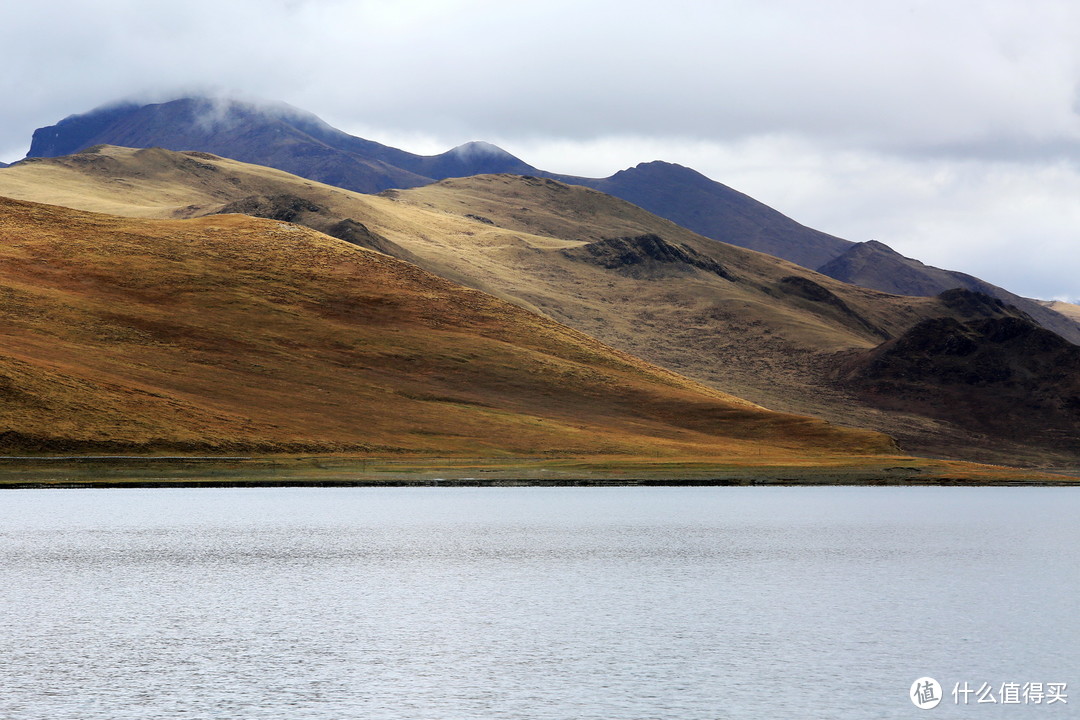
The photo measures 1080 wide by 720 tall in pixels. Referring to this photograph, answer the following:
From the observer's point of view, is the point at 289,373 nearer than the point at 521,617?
No

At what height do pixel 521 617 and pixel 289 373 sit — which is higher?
pixel 289 373

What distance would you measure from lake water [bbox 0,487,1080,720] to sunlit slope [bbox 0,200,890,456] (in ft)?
178

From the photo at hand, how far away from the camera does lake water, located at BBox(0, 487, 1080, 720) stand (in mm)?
25750

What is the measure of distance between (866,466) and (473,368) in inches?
2451

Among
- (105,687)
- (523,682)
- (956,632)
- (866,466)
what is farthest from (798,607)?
(866,466)

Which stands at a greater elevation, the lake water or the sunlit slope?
the sunlit slope

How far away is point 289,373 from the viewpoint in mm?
156125

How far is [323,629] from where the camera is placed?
3422cm

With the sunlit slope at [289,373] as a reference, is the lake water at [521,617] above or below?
below

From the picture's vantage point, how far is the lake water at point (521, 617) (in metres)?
25.8

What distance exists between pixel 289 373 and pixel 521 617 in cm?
12447

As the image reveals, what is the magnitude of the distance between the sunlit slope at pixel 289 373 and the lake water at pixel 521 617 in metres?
54.3

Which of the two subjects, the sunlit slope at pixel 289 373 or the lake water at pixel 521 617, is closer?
the lake water at pixel 521 617

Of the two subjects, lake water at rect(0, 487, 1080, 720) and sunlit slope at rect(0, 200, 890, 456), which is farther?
sunlit slope at rect(0, 200, 890, 456)
